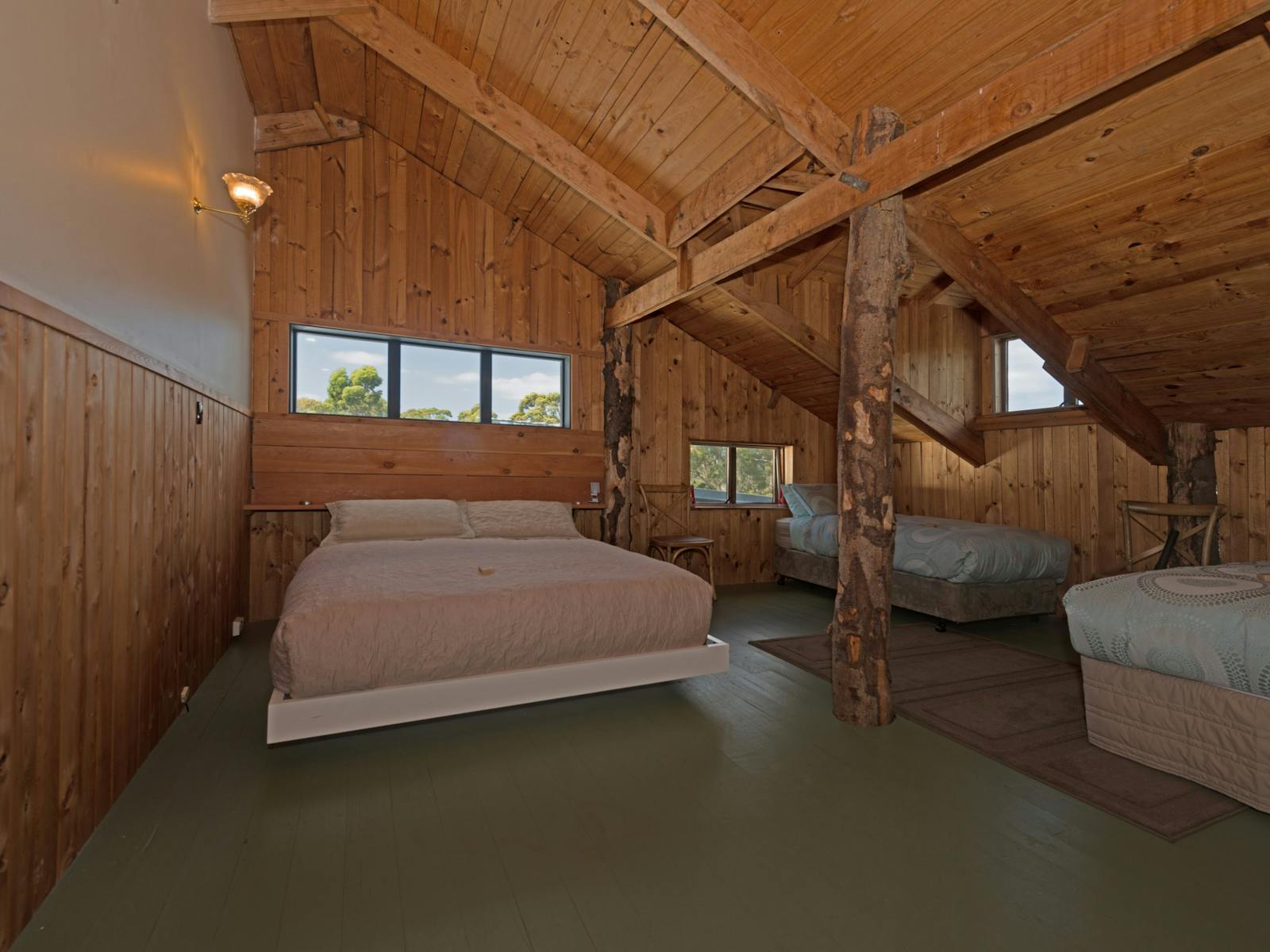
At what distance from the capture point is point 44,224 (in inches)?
55.7

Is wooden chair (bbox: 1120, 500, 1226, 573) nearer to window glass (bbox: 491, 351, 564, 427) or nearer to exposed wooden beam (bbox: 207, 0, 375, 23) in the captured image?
window glass (bbox: 491, 351, 564, 427)

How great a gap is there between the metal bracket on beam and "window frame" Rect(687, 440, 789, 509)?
3124 millimetres

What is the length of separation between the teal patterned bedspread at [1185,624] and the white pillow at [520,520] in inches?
114

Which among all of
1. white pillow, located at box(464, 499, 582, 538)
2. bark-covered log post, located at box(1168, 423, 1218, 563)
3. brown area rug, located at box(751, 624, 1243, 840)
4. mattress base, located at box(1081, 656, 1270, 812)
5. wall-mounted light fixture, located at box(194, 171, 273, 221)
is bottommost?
brown area rug, located at box(751, 624, 1243, 840)

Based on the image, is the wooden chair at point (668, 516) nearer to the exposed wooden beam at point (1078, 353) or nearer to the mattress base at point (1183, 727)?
the exposed wooden beam at point (1078, 353)

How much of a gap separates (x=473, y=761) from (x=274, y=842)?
0.64m

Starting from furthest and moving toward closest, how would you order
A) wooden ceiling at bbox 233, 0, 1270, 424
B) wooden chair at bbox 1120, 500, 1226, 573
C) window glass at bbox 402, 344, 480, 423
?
window glass at bbox 402, 344, 480, 423 → wooden chair at bbox 1120, 500, 1226, 573 → wooden ceiling at bbox 233, 0, 1270, 424

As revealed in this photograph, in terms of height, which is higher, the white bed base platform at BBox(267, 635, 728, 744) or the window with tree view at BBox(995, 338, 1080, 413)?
the window with tree view at BBox(995, 338, 1080, 413)

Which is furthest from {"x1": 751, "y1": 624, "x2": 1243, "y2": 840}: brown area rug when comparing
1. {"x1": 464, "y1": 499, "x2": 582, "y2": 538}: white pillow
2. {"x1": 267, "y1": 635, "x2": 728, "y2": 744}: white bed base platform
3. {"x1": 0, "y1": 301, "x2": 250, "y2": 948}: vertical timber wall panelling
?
{"x1": 0, "y1": 301, "x2": 250, "y2": 948}: vertical timber wall panelling

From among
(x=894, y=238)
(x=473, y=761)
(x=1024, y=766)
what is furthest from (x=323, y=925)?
(x=894, y=238)

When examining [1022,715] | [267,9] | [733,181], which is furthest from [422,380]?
[1022,715]

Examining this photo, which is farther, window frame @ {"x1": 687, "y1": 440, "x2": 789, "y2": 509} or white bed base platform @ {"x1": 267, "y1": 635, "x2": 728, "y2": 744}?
window frame @ {"x1": 687, "y1": 440, "x2": 789, "y2": 509}

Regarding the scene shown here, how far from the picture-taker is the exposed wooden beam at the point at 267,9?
2.86 meters

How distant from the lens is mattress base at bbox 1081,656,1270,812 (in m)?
1.80
